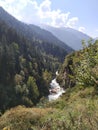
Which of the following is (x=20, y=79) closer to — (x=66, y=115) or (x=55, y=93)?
(x=55, y=93)

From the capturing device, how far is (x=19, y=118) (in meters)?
12.1

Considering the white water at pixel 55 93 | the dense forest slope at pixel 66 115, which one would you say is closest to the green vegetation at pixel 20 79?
the white water at pixel 55 93

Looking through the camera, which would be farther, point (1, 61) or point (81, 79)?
point (1, 61)

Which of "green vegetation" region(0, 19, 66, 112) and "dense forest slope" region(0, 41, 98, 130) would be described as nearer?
"dense forest slope" region(0, 41, 98, 130)

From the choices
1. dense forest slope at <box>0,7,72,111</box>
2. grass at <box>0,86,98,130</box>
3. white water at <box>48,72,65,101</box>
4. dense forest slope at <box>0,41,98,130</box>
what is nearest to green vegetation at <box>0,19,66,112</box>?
dense forest slope at <box>0,7,72,111</box>

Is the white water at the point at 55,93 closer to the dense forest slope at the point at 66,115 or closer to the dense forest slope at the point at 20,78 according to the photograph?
the dense forest slope at the point at 20,78

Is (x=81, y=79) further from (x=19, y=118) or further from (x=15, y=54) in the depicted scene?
(x=15, y=54)

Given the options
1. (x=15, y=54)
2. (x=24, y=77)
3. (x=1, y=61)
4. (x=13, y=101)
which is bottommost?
(x=13, y=101)

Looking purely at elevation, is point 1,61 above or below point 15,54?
below

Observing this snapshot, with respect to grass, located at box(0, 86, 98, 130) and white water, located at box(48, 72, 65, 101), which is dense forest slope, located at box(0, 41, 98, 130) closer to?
grass, located at box(0, 86, 98, 130)

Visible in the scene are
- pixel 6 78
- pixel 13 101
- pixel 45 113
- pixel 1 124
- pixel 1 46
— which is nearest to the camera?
pixel 1 124

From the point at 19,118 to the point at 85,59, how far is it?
6.86m

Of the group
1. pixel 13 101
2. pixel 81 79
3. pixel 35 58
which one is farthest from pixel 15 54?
pixel 81 79

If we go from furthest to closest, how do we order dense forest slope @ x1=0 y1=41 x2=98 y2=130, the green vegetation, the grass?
the green vegetation → dense forest slope @ x1=0 y1=41 x2=98 y2=130 → the grass
